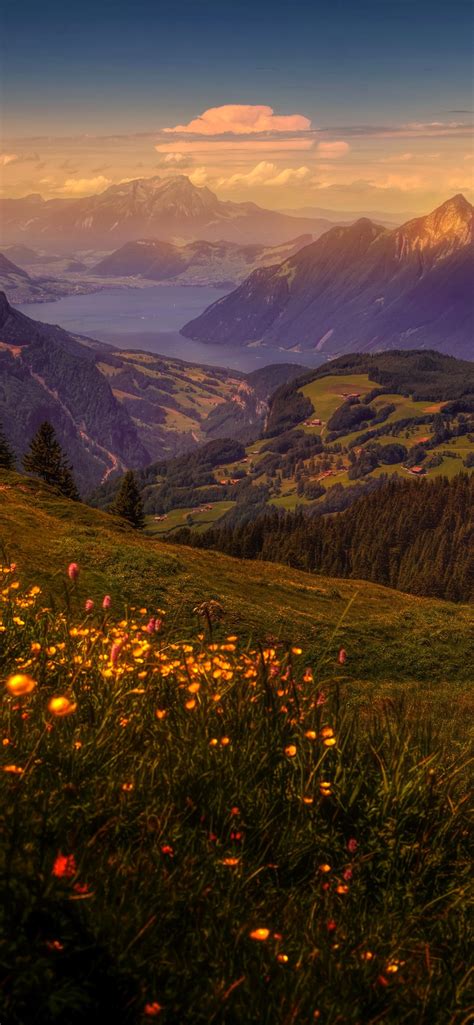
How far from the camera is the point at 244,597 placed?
41.2 m

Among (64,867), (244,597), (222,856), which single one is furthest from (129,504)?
(64,867)

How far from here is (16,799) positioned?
419 centimetres

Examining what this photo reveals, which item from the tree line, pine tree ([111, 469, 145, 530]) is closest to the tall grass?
the tree line

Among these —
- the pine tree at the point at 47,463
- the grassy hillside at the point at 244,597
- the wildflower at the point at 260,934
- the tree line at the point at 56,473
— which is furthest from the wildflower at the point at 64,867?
the pine tree at the point at 47,463

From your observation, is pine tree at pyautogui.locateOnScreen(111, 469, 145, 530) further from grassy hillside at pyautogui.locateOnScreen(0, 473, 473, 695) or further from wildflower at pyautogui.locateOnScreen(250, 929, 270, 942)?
wildflower at pyautogui.locateOnScreen(250, 929, 270, 942)

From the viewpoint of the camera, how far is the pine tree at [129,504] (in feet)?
343

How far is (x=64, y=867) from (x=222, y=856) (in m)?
1.39

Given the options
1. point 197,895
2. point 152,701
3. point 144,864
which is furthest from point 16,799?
point 152,701

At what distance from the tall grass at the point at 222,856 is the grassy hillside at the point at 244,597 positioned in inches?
748

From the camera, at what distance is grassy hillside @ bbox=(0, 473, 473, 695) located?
3192 centimetres

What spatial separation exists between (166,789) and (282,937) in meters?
1.45

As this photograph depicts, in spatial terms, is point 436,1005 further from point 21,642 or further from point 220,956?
point 21,642

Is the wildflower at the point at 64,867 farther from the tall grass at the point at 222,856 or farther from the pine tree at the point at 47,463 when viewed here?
the pine tree at the point at 47,463

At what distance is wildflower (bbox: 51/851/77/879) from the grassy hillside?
20.9 metres
